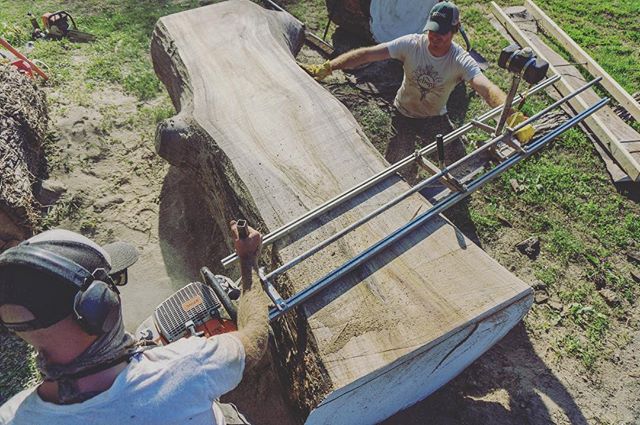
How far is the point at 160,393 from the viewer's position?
1815mm

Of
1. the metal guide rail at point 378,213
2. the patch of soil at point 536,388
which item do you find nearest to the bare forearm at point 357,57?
the metal guide rail at point 378,213

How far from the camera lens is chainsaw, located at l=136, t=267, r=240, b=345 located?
8.23ft

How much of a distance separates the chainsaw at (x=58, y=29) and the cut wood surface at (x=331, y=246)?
3.54 m

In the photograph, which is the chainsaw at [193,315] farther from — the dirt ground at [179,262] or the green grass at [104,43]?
the green grass at [104,43]

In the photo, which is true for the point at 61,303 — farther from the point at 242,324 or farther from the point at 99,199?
the point at 99,199

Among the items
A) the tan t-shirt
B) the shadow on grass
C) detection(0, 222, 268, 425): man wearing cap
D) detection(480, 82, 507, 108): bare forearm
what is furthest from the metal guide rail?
the shadow on grass

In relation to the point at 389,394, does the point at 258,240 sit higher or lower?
higher

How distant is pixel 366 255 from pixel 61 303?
155 centimetres

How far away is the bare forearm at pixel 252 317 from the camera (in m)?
2.13

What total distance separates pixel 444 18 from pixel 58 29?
5.88 meters

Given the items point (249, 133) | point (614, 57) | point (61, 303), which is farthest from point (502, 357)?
point (614, 57)

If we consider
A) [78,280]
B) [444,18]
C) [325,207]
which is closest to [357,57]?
[444,18]

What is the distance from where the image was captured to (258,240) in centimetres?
239

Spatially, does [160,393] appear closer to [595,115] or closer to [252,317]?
[252,317]
